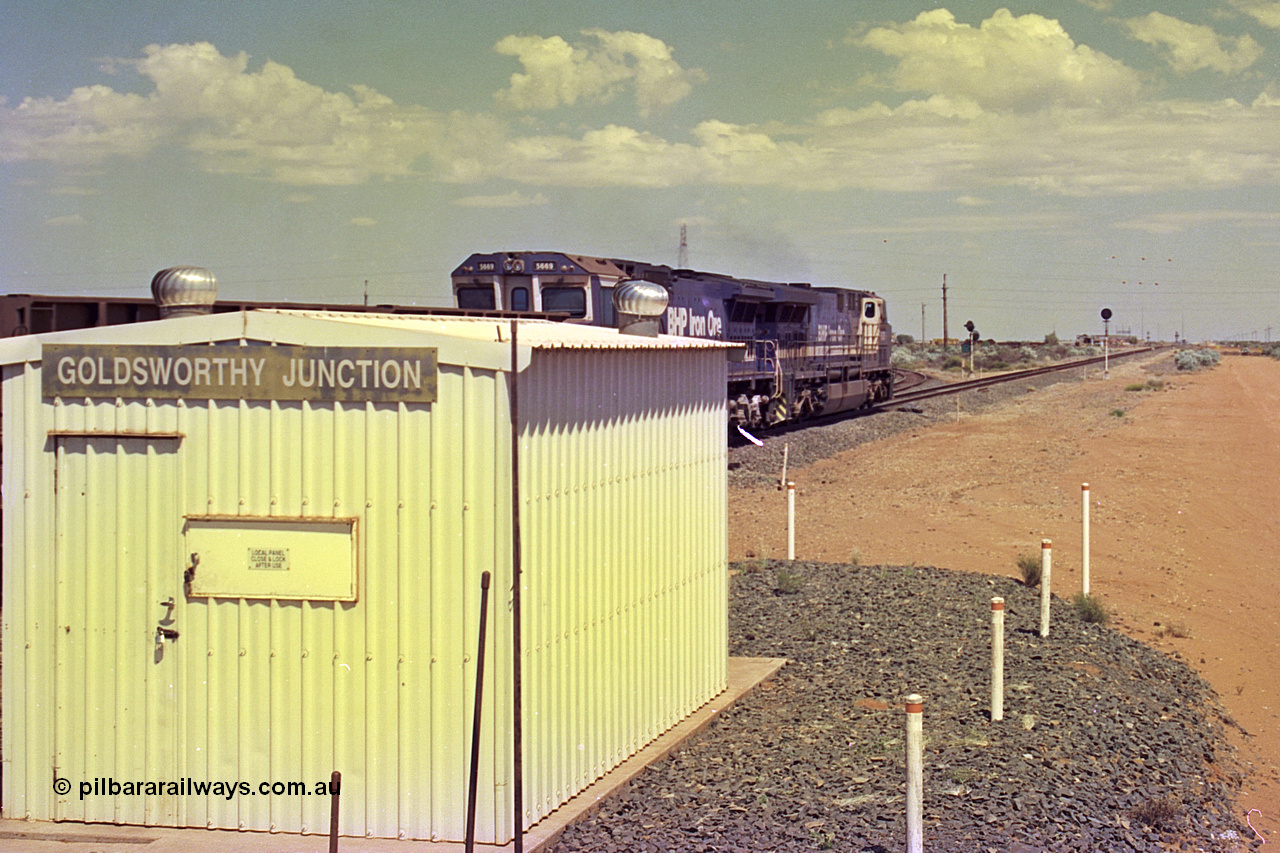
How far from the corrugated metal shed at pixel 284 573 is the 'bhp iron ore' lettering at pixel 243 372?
1 cm

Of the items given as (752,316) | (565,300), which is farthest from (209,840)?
(752,316)

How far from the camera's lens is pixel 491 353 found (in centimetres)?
664

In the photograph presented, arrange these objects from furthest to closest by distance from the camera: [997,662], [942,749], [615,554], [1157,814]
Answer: [997,662] → [942,749] → [615,554] → [1157,814]

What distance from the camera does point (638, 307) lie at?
31.8 ft

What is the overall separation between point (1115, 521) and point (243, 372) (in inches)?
670

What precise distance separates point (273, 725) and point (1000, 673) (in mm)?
5286

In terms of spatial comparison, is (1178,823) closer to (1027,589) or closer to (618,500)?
(618,500)

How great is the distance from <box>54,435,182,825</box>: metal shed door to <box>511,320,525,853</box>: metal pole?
6.55 ft

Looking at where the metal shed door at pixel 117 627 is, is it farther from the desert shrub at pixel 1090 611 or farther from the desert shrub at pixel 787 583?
the desert shrub at pixel 1090 611

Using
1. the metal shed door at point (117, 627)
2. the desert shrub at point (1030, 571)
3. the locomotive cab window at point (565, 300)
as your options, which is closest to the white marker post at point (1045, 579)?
the desert shrub at point (1030, 571)

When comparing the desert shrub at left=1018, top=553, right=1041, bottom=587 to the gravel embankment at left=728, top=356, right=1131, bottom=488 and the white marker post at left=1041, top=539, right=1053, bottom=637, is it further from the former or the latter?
the gravel embankment at left=728, top=356, right=1131, bottom=488

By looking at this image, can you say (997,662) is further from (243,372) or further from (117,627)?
(117,627)

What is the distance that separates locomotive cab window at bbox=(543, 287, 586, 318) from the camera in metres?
23.4

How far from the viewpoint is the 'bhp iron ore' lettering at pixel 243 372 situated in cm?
680
